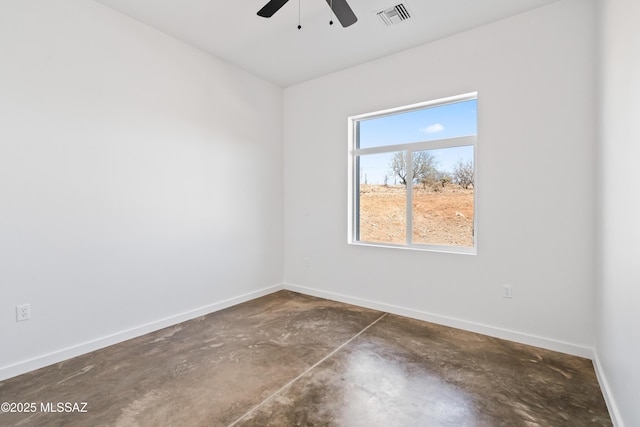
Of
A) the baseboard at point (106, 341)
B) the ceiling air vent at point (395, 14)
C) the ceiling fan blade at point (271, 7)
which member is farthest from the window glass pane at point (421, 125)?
the baseboard at point (106, 341)

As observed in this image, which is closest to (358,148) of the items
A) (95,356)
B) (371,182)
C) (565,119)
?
(371,182)

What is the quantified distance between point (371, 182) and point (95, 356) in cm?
325

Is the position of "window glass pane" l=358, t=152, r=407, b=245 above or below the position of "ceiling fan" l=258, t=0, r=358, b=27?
below

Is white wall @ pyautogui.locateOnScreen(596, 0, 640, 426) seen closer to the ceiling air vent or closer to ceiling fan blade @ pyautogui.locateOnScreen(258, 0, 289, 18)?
the ceiling air vent

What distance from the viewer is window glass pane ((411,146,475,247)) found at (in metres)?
3.15

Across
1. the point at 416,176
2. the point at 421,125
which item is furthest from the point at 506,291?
the point at 421,125

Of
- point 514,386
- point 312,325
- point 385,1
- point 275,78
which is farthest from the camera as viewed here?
point 275,78

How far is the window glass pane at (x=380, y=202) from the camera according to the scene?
11.9 ft

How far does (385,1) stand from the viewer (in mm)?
2561

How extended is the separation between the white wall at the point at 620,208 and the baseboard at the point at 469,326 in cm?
30

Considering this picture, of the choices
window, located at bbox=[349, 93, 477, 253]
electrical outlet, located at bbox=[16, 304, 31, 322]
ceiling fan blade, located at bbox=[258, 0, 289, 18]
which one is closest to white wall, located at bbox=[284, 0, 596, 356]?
window, located at bbox=[349, 93, 477, 253]

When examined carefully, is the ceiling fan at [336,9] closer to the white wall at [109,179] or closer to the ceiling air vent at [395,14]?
the ceiling air vent at [395,14]

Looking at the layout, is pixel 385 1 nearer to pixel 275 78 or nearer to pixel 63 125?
pixel 275 78

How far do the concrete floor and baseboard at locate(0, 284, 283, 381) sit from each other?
7 centimetres
